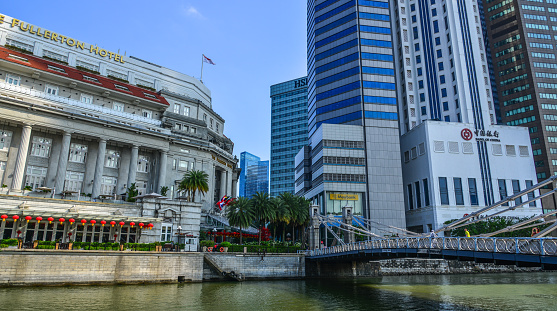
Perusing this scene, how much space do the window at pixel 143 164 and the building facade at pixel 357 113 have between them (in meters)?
35.4

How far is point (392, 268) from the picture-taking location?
213 feet

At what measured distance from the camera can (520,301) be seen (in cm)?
3428

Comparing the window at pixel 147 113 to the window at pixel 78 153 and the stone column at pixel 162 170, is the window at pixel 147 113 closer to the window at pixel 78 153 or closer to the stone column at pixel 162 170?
the stone column at pixel 162 170

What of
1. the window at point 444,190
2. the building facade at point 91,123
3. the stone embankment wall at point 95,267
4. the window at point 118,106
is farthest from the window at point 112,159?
the window at point 444,190

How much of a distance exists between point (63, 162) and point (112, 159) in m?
9.22

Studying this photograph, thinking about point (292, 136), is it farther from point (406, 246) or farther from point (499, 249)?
point (499, 249)

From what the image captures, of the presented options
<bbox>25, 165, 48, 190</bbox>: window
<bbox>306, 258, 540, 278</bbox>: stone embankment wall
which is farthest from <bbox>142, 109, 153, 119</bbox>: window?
<bbox>306, 258, 540, 278</bbox>: stone embankment wall

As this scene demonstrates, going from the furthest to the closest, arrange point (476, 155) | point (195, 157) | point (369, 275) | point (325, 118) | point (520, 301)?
point (325, 118)
point (476, 155)
point (195, 157)
point (369, 275)
point (520, 301)

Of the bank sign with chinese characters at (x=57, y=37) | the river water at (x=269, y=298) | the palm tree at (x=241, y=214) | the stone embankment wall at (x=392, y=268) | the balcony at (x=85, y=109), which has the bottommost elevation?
the river water at (x=269, y=298)

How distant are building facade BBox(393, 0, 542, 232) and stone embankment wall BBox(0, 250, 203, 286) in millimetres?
55385

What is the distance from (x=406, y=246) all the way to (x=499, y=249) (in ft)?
34.6

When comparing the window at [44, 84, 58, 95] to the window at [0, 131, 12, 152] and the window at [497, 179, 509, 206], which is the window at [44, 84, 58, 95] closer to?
the window at [0, 131, 12, 152]

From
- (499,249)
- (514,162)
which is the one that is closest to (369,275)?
(499,249)

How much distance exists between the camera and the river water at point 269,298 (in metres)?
30.3
